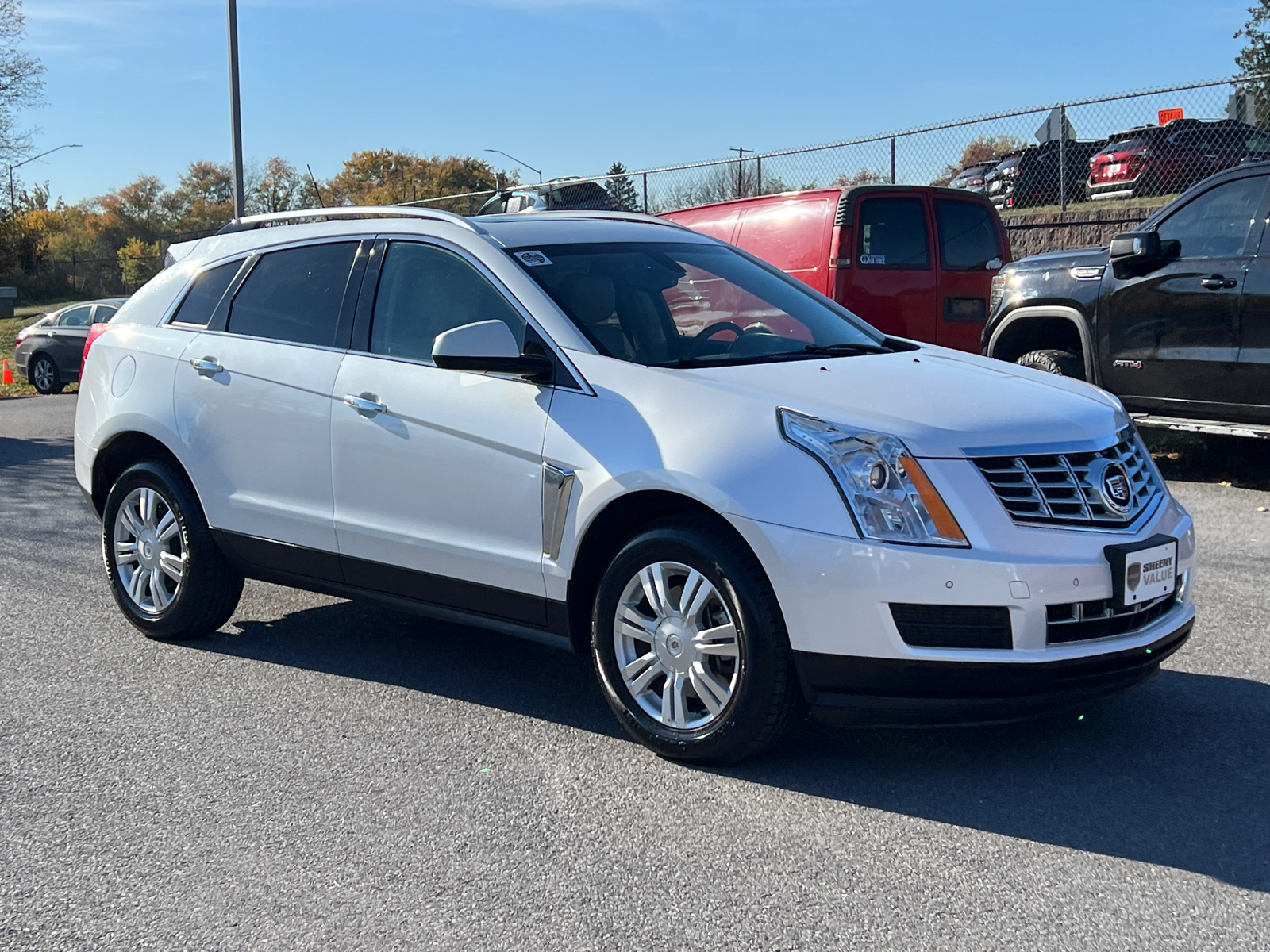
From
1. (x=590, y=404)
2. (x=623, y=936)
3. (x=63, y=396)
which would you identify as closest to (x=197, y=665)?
(x=590, y=404)

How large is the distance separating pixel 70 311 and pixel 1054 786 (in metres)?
23.4

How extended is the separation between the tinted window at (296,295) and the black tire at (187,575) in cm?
75

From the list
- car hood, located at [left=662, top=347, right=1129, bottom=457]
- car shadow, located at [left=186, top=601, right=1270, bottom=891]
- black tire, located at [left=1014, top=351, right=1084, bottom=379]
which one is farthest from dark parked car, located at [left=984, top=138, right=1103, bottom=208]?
car shadow, located at [left=186, top=601, right=1270, bottom=891]

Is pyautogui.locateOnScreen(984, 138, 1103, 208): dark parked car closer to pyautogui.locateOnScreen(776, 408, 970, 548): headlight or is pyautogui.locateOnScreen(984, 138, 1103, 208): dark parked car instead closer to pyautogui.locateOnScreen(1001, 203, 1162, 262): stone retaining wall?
pyautogui.locateOnScreen(1001, 203, 1162, 262): stone retaining wall

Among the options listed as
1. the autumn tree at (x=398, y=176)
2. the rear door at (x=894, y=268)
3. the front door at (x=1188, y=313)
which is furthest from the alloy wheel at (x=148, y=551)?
the autumn tree at (x=398, y=176)

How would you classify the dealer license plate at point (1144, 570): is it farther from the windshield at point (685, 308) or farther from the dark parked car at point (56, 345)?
the dark parked car at point (56, 345)

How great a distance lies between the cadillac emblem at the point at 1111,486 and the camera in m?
4.12

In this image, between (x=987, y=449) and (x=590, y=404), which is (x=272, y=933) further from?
(x=987, y=449)

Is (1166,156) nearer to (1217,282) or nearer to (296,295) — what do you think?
(1217,282)

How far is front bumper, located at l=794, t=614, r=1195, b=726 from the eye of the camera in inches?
152

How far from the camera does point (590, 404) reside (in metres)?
4.46

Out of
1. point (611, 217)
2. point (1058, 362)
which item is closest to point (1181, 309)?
point (1058, 362)

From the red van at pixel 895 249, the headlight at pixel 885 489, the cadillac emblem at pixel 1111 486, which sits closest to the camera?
the headlight at pixel 885 489

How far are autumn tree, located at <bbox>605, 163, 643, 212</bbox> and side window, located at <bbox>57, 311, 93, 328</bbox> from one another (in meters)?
9.66
